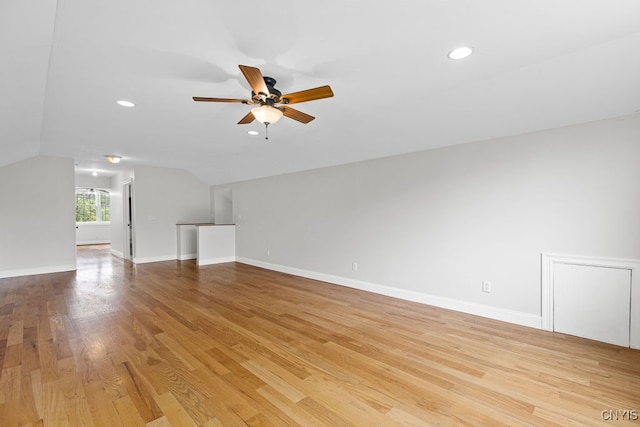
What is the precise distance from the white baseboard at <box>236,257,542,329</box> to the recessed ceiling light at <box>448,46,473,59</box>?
2.78 metres

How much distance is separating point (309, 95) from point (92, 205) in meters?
12.8

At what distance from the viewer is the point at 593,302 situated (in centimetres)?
282

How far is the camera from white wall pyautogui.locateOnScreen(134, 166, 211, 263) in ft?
23.3

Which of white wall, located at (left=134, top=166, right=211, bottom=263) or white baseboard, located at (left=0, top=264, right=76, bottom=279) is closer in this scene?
white baseboard, located at (left=0, top=264, right=76, bottom=279)

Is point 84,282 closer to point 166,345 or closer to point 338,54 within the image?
point 166,345

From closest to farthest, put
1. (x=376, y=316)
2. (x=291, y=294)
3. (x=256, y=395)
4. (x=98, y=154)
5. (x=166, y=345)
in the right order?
(x=256, y=395) → (x=166, y=345) → (x=376, y=316) → (x=291, y=294) → (x=98, y=154)

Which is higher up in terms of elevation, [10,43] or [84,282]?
[10,43]

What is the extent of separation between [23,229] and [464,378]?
7948 millimetres

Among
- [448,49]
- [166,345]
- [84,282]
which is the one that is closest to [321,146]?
[448,49]

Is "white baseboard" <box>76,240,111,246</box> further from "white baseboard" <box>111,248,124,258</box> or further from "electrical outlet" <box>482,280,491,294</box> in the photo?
"electrical outlet" <box>482,280,491,294</box>

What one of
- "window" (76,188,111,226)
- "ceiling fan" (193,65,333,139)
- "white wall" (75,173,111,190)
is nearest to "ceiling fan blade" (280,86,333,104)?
"ceiling fan" (193,65,333,139)

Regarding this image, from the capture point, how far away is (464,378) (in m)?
2.18

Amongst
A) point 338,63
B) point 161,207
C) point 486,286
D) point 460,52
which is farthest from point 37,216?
point 486,286

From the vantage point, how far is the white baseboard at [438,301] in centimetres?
317
